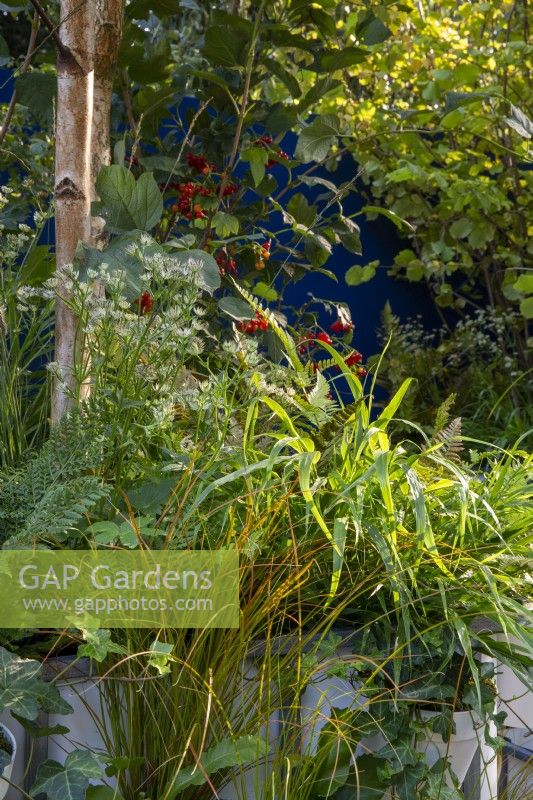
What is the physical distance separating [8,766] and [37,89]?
1483 mm

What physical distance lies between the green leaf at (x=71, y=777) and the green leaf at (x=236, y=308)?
956mm

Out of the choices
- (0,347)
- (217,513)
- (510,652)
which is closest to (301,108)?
(0,347)

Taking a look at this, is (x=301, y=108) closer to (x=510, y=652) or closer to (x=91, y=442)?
(x=91, y=442)

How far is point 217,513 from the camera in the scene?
64.1 inches

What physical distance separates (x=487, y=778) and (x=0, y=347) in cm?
126

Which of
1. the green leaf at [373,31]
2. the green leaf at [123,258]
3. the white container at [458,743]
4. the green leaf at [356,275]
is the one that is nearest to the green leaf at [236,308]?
the green leaf at [123,258]

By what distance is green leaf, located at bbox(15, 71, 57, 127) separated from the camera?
2.06 metres

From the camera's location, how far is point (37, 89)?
6.82 feet

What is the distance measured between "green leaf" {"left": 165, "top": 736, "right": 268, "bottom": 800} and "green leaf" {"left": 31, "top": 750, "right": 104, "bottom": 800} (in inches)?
4.6

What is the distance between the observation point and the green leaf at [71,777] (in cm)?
119

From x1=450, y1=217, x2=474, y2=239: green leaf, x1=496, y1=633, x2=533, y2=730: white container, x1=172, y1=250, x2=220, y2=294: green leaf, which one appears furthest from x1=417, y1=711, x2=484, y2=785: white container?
x1=450, y1=217, x2=474, y2=239: green leaf

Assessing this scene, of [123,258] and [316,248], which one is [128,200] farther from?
[316,248]

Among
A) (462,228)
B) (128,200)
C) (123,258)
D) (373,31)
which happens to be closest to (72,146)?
(128,200)

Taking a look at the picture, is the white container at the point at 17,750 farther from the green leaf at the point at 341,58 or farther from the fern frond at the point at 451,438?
the green leaf at the point at 341,58
